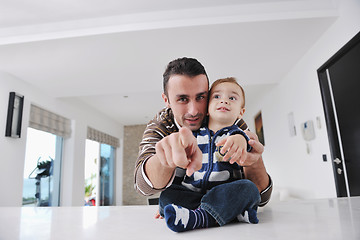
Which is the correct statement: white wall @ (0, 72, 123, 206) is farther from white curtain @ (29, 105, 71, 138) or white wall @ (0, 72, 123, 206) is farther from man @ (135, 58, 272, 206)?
man @ (135, 58, 272, 206)

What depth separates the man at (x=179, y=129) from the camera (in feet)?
1.43

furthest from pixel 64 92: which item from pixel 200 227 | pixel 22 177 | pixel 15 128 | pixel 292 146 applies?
pixel 200 227

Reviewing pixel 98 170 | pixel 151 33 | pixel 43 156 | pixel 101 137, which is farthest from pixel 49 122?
pixel 151 33

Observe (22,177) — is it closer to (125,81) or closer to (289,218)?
(125,81)

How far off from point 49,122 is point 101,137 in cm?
194

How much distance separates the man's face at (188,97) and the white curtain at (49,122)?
139 inches

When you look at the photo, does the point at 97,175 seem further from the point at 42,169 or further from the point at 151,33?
the point at 151,33

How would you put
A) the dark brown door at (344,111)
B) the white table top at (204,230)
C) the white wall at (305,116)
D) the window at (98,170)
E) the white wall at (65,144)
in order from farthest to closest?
1. the window at (98,170)
2. the white wall at (65,144)
3. the white wall at (305,116)
4. the dark brown door at (344,111)
5. the white table top at (204,230)

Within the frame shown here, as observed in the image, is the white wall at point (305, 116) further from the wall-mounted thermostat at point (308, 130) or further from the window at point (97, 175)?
the window at point (97, 175)

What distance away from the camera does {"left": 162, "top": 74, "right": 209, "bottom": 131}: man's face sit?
483 mm

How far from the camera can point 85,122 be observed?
4891 mm

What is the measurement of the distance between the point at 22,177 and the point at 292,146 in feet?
11.9

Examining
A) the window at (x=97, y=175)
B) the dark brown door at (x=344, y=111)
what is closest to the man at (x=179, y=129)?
the dark brown door at (x=344, y=111)

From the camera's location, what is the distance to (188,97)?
491 millimetres
